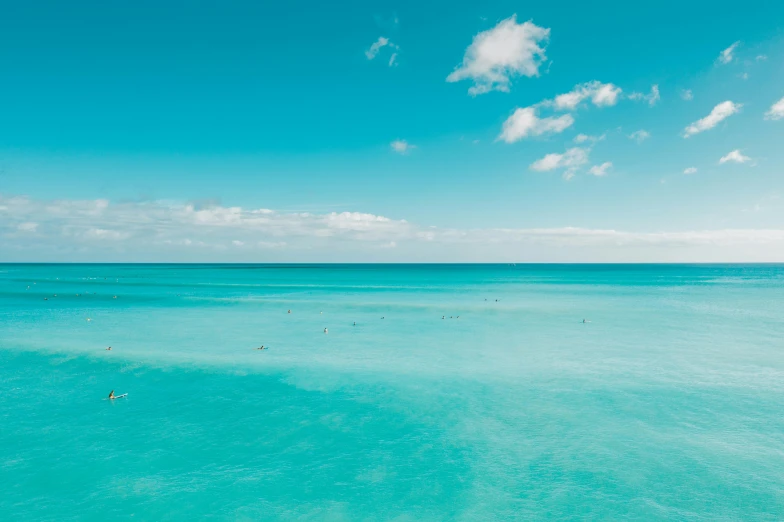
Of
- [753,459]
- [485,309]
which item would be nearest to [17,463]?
[753,459]

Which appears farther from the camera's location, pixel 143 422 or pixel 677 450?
pixel 143 422

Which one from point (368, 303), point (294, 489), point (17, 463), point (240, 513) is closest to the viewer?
point (240, 513)

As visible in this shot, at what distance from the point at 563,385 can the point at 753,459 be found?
30.2 ft

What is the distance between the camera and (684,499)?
13.1m

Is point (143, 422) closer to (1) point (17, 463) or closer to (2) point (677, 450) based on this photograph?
(1) point (17, 463)

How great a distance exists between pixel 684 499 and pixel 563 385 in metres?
11.0

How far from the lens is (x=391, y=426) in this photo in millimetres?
18672

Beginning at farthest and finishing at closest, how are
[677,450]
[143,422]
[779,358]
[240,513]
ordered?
[779,358], [143,422], [677,450], [240,513]

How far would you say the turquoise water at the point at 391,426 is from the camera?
13.2m

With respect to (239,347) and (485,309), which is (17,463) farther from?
(485,309)

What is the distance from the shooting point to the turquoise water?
1323 centimetres

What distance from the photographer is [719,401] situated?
2145 centimetres

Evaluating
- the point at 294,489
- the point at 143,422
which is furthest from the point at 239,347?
the point at 294,489

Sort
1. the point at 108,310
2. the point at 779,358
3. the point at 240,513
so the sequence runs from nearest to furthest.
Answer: the point at 240,513, the point at 779,358, the point at 108,310
